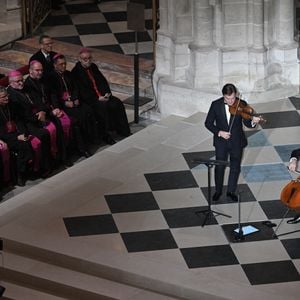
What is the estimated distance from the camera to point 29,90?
13266 millimetres

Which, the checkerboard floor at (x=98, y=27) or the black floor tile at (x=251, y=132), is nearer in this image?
the black floor tile at (x=251, y=132)

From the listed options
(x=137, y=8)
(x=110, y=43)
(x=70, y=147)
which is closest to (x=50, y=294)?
(x=70, y=147)

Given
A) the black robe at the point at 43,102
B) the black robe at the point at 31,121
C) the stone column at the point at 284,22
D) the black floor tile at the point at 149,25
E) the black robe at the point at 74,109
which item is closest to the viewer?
the black robe at the point at 31,121

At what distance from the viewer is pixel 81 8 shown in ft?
59.2

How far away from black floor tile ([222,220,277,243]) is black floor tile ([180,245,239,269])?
0.67ft

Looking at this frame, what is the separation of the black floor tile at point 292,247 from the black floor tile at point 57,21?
7.17m

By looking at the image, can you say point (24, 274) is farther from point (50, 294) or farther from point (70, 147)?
point (70, 147)

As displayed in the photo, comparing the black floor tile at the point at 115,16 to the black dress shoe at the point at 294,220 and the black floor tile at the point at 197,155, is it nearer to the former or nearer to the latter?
the black floor tile at the point at 197,155

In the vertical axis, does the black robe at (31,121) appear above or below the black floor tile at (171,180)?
above

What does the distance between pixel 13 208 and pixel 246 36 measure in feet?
11.9

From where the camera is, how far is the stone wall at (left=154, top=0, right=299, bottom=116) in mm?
14016

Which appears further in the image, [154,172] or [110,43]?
[110,43]

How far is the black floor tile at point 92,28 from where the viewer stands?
17.0m

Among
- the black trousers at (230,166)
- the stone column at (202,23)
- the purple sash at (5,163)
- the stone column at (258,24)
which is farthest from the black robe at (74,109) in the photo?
the black trousers at (230,166)
